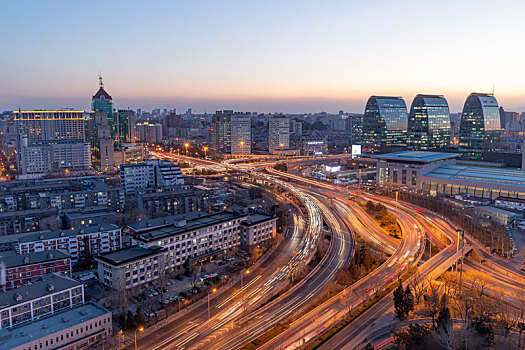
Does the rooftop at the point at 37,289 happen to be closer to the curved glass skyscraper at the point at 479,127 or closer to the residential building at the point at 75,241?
the residential building at the point at 75,241

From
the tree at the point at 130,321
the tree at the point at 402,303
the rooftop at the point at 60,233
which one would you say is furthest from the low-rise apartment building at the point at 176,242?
the tree at the point at 402,303

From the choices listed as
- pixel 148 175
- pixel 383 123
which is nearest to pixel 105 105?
pixel 148 175

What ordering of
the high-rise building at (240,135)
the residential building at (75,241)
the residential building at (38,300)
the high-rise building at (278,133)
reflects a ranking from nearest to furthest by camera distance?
the residential building at (38,300) < the residential building at (75,241) < the high-rise building at (240,135) < the high-rise building at (278,133)

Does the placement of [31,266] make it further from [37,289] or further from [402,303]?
[402,303]

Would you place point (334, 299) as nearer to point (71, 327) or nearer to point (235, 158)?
point (71, 327)

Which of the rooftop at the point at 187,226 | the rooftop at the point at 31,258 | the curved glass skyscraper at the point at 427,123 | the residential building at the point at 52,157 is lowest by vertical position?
the rooftop at the point at 31,258

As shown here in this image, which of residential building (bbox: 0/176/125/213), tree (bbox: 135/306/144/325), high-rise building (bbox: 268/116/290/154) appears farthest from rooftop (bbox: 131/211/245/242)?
high-rise building (bbox: 268/116/290/154)

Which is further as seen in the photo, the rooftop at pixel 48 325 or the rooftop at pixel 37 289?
the rooftop at pixel 37 289
